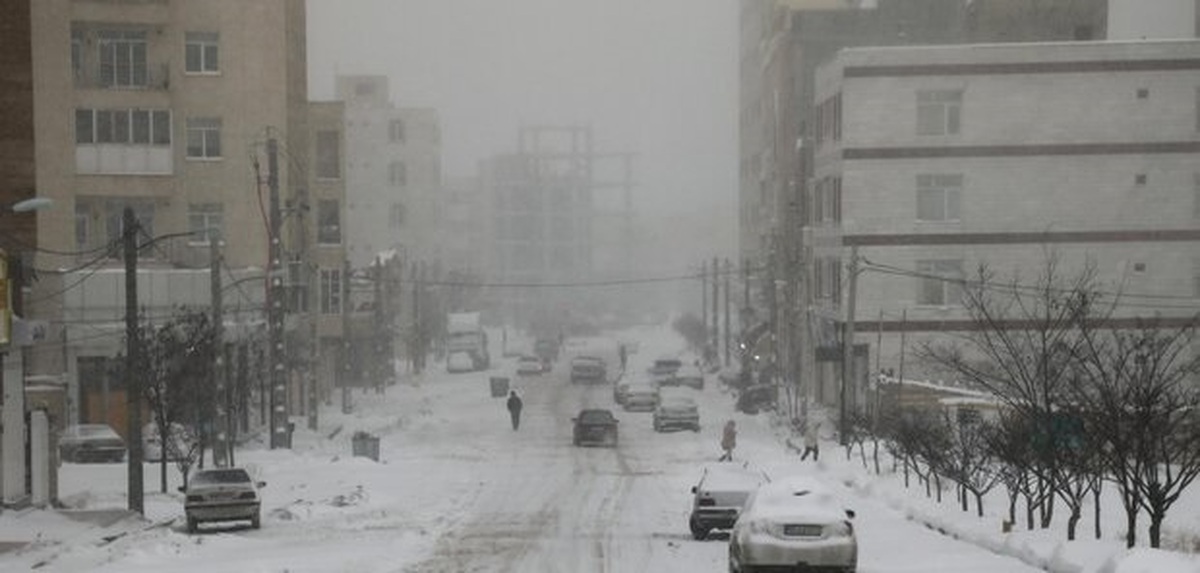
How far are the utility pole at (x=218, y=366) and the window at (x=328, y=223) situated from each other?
92.7 feet

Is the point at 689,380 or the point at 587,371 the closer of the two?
the point at 689,380

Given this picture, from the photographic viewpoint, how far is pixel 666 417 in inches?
2483

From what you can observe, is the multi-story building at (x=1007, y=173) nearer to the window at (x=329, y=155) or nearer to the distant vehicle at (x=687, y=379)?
the distant vehicle at (x=687, y=379)

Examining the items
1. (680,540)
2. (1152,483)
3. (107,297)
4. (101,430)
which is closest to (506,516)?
(680,540)

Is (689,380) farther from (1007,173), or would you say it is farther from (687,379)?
(1007,173)

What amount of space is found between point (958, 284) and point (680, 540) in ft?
116

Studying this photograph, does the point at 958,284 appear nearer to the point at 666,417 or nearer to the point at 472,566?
the point at 666,417

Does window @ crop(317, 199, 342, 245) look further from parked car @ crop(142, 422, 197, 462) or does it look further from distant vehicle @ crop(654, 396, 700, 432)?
parked car @ crop(142, 422, 197, 462)

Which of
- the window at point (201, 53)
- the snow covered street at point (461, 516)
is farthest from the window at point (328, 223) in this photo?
the snow covered street at point (461, 516)

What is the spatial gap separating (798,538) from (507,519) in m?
13.6

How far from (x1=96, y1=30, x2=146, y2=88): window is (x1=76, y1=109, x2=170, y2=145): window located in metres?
1.24

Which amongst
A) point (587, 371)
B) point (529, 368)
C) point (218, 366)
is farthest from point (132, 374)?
point (529, 368)

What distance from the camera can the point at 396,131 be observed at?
160 meters

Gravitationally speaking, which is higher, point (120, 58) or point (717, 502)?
point (120, 58)
